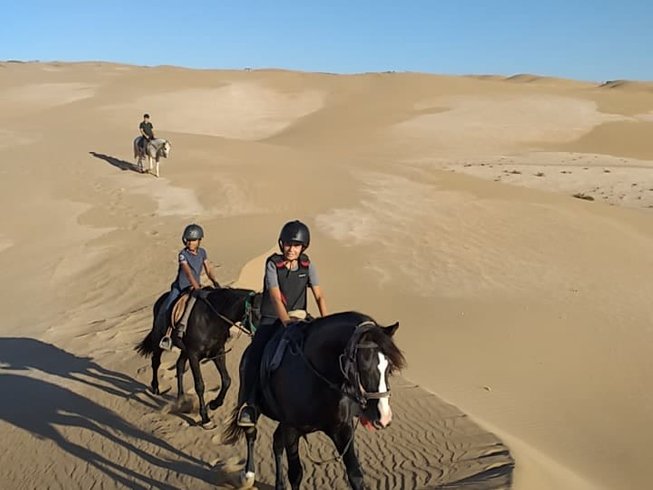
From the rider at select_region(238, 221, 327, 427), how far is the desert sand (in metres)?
1.37

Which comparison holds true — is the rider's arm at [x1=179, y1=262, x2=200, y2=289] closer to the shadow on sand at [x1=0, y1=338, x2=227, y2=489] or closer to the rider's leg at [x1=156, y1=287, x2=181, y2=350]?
the rider's leg at [x1=156, y1=287, x2=181, y2=350]

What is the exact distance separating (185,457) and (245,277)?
723 centimetres

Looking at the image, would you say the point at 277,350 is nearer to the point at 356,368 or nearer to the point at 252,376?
the point at 252,376

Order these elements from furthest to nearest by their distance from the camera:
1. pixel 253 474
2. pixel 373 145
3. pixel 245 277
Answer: pixel 373 145, pixel 245 277, pixel 253 474

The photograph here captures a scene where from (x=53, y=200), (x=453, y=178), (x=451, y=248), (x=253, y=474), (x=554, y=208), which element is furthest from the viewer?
(x=453, y=178)

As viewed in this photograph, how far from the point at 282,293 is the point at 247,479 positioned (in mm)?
2083

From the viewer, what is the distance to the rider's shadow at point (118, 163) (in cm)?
3045

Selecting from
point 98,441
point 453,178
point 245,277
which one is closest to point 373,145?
point 453,178

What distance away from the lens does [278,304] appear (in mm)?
6785

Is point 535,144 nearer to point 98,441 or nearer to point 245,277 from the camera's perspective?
point 245,277

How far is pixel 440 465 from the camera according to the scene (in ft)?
25.1

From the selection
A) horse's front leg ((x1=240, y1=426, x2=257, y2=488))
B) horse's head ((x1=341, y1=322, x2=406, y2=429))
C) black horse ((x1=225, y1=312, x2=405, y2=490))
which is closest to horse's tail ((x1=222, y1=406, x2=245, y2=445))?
horse's front leg ((x1=240, y1=426, x2=257, y2=488))

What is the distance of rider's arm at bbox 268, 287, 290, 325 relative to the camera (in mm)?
6688

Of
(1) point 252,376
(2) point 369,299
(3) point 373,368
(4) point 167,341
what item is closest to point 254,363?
(1) point 252,376
